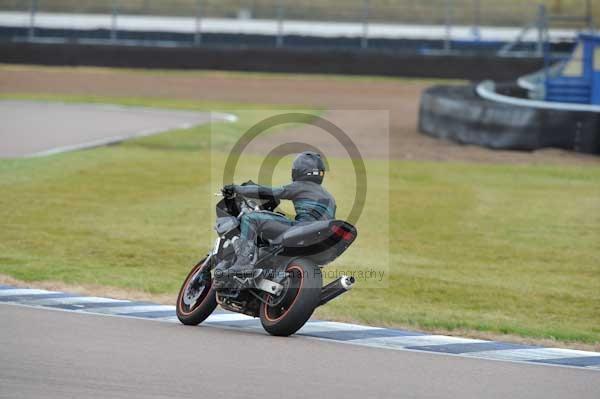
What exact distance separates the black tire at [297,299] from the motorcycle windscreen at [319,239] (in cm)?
13

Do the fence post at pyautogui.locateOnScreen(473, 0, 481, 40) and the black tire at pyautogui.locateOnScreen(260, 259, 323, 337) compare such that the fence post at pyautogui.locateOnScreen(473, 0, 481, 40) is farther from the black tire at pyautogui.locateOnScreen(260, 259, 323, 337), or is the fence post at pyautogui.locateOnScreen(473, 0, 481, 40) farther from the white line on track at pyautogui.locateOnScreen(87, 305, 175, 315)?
the black tire at pyautogui.locateOnScreen(260, 259, 323, 337)

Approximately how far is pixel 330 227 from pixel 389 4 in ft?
114

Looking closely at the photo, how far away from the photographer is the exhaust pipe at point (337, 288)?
25.0ft

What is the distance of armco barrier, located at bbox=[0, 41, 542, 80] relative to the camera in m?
37.2

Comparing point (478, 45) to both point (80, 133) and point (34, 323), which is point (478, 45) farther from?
point (34, 323)

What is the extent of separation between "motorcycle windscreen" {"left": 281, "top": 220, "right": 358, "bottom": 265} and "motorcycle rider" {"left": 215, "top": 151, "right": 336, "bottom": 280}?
0.16 m

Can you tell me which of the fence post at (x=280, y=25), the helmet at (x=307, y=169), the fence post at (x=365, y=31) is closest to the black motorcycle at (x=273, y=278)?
the helmet at (x=307, y=169)

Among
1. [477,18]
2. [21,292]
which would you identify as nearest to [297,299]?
[21,292]

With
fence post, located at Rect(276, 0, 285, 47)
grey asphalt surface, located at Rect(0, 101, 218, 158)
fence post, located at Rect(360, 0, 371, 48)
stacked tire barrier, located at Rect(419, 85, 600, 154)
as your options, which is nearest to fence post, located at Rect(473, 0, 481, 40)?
fence post, located at Rect(360, 0, 371, 48)

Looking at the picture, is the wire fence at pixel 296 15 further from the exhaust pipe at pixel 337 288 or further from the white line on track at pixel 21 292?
the exhaust pipe at pixel 337 288

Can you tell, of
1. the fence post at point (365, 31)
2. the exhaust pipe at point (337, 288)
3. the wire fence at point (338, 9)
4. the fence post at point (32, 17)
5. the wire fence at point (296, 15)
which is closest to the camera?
the exhaust pipe at point (337, 288)

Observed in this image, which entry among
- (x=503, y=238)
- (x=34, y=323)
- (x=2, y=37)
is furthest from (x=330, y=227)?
(x=2, y=37)

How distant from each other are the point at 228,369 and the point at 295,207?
5.21 ft

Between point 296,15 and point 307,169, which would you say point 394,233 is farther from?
point 296,15
